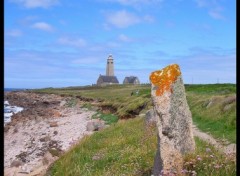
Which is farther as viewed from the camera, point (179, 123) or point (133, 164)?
point (133, 164)

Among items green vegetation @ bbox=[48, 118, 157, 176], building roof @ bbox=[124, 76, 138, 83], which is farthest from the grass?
building roof @ bbox=[124, 76, 138, 83]

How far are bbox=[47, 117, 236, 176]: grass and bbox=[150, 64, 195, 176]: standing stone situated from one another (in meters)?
0.39

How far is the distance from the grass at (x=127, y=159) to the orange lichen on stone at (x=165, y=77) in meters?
1.71

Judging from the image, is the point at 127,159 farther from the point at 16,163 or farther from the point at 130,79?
the point at 130,79

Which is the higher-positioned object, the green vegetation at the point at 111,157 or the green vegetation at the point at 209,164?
the green vegetation at the point at 209,164

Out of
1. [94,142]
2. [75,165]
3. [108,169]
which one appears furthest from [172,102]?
[94,142]

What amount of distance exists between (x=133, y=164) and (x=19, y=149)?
73.3 feet

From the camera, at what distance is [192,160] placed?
8828 mm

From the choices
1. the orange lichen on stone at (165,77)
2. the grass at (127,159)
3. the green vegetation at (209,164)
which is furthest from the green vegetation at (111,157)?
the orange lichen on stone at (165,77)

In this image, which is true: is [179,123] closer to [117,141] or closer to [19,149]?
[117,141]

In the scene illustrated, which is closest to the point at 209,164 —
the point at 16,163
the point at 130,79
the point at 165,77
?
the point at 165,77

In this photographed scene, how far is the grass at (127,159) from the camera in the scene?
833 cm

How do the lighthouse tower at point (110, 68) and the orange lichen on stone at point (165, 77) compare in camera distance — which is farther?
the lighthouse tower at point (110, 68)

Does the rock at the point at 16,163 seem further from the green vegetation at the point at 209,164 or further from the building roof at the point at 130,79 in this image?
the building roof at the point at 130,79
